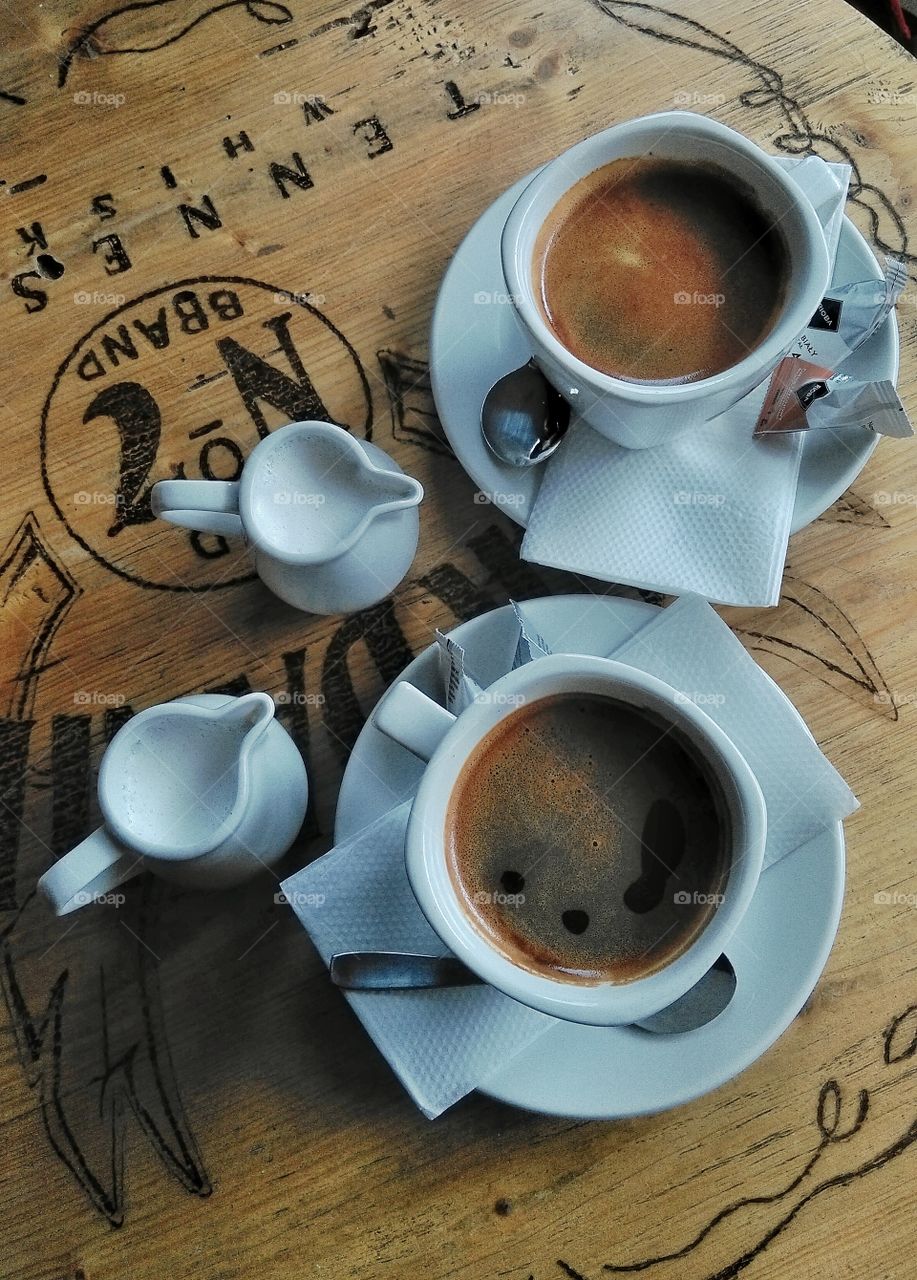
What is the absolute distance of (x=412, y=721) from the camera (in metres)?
0.86

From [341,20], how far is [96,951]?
100cm

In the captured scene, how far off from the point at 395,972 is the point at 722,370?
0.62 meters

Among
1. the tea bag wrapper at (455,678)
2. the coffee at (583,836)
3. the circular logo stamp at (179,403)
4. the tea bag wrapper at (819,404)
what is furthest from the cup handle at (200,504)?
the tea bag wrapper at (819,404)

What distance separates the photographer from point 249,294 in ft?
3.71

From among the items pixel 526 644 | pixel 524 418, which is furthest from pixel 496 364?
pixel 526 644

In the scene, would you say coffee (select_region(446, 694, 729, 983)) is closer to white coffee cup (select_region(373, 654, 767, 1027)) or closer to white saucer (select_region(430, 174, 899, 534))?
white coffee cup (select_region(373, 654, 767, 1027))

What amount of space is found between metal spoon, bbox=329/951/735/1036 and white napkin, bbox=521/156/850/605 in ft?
1.13

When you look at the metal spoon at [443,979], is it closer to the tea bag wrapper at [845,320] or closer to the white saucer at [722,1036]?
the white saucer at [722,1036]

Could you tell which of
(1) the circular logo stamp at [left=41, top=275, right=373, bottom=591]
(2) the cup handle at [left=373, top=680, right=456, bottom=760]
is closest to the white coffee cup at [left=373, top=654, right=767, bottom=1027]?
(2) the cup handle at [left=373, top=680, right=456, bottom=760]

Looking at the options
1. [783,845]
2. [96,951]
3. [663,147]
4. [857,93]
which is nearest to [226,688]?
[96,951]

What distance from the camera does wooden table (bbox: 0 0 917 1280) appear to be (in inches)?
40.3

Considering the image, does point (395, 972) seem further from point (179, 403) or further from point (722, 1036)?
point (179, 403)

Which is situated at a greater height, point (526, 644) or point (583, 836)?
point (526, 644)

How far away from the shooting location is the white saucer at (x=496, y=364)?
1017 mm
